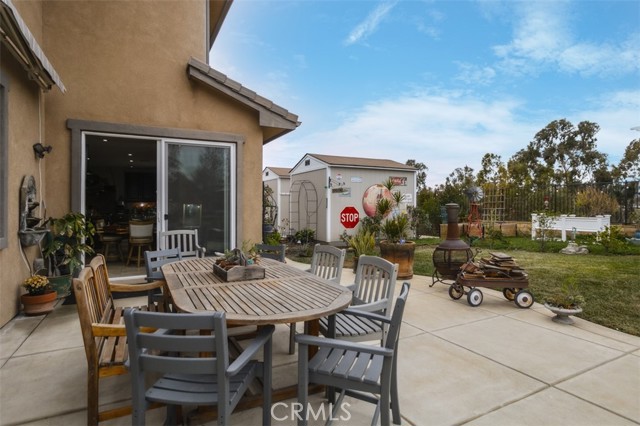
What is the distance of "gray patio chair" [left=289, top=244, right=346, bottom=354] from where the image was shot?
3065 millimetres

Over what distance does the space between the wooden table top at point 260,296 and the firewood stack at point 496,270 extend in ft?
9.01

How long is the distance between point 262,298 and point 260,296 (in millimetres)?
59

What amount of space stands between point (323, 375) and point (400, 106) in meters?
12.6

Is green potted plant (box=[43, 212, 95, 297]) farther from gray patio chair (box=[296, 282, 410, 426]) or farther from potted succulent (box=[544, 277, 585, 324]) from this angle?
potted succulent (box=[544, 277, 585, 324])

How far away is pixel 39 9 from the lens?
438 centimetres

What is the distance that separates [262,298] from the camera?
6.97 feet

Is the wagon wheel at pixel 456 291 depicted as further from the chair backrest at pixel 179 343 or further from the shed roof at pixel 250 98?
the chair backrest at pixel 179 343

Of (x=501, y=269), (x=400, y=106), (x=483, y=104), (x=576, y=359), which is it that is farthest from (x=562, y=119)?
(x=576, y=359)

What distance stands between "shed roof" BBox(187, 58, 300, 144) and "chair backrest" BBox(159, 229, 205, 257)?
6.93ft

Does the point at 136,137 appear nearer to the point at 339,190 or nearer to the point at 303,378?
the point at 303,378

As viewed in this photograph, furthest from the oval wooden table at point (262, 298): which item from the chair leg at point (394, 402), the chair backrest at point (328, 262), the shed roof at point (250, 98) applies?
the shed roof at point (250, 98)

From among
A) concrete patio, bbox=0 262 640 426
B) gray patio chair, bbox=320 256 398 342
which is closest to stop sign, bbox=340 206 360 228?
concrete patio, bbox=0 262 640 426

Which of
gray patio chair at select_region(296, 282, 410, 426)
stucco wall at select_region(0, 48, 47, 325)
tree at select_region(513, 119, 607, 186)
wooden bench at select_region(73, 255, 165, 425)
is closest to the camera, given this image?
gray patio chair at select_region(296, 282, 410, 426)

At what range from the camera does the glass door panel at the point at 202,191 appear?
5195 mm
